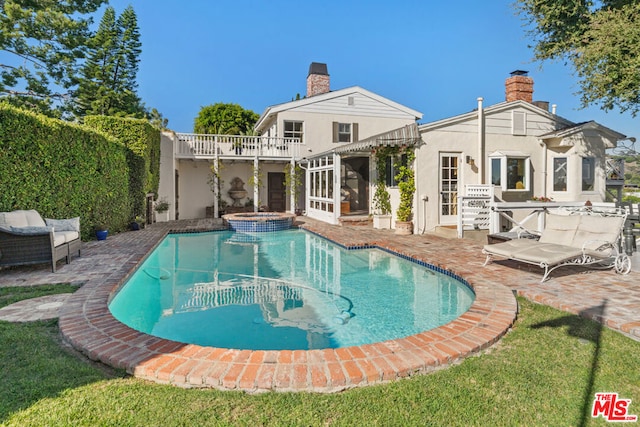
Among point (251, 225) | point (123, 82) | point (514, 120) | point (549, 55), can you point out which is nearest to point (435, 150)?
point (514, 120)

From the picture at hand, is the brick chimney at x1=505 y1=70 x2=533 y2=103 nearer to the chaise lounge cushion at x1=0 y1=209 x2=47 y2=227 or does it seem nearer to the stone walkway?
the stone walkway

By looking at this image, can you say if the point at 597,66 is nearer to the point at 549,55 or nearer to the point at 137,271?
the point at 549,55

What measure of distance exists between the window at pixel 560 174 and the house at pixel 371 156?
3cm

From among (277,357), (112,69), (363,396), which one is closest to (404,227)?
(277,357)

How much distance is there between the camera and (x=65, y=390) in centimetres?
234

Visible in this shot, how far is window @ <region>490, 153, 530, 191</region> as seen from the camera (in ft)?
35.5

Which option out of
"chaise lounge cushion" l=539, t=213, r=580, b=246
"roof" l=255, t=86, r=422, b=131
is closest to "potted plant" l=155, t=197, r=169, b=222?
"roof" l=255, t=86, r=422, b=131

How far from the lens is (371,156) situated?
13.3m

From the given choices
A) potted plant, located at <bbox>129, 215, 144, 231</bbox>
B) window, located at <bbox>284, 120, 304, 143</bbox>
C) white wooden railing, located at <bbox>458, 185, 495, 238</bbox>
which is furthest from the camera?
window, located at <bbox>284, 120, 304, 143</bbox>

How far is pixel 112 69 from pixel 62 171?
2071cm

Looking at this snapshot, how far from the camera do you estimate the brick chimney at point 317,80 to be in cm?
1908

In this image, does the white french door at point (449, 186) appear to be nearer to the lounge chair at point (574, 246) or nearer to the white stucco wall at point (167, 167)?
the lounge chair at point (574, 246)

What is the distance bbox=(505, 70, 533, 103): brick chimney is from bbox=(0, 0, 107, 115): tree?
19351 mm

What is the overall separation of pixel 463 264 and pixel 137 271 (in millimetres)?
6100
